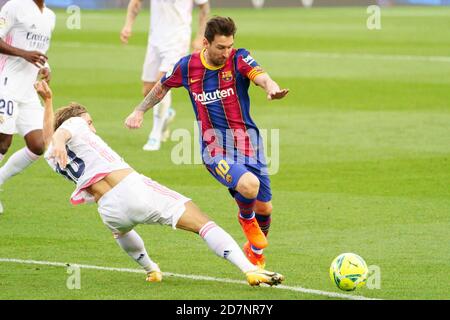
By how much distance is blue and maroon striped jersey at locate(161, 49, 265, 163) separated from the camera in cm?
921

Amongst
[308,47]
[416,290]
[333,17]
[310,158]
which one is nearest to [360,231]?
[416,290]

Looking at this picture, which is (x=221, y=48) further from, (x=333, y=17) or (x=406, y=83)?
(x=333, y=17)

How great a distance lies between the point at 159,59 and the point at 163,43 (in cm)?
25

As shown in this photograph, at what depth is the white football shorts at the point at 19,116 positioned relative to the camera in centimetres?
1155

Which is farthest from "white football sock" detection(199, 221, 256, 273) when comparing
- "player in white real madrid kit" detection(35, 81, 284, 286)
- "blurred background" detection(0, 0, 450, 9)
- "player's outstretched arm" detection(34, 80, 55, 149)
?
"blurred background" detection(0, 0, 450, 9)

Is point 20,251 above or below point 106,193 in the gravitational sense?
below

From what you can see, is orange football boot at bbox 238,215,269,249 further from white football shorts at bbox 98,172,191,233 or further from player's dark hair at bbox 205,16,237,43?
player's dark hair at bbox 205,16,237,43

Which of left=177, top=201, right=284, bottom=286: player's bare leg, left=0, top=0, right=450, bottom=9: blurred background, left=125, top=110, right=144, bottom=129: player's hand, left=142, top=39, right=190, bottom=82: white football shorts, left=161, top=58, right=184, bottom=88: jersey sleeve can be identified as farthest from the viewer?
left=0, top=0, right=450, bottom=9: blurred background

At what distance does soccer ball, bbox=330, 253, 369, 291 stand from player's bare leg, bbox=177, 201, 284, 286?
429 mm

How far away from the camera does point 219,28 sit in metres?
8.88

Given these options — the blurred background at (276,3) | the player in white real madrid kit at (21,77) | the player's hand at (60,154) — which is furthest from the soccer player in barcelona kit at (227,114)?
the blurred background at (276,3)

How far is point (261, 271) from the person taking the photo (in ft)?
26.5

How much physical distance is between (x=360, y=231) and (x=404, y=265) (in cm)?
139

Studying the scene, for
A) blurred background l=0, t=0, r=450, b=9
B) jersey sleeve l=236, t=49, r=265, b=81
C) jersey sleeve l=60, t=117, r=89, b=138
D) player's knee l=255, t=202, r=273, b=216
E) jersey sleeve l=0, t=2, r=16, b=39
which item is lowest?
blurred background l=0, t=0, r=450, b=9
